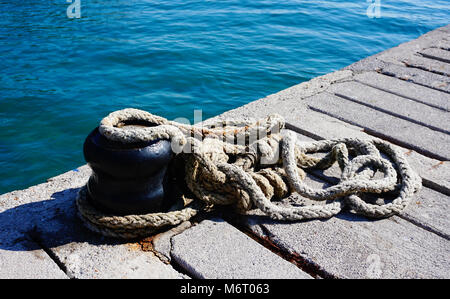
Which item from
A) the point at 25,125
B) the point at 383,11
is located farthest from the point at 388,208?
the point at 383,11

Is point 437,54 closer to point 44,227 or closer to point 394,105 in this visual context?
point 394,105

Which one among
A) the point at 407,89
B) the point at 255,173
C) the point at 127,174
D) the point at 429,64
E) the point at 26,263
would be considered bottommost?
the point at 26,263

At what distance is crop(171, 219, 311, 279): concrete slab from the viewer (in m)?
2.02

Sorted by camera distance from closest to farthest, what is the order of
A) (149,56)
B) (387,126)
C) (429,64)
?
1. (387,126)
2. (429,64)
3. (149,56)

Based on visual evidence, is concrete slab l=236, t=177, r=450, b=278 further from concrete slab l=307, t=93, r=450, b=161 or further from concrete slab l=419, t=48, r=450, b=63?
concrete slab l=419, t=48, r=450, b=63

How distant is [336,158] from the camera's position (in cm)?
283

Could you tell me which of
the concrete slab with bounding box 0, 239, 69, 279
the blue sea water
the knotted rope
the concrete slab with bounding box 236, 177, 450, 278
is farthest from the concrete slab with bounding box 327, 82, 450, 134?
the concrete slab with bounding box 0, 239, 69, 279

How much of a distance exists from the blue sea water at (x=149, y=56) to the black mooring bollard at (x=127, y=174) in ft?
7.60

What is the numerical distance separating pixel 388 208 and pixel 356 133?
43.5 inches

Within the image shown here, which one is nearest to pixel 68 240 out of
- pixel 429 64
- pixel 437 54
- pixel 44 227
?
pixel 44 227

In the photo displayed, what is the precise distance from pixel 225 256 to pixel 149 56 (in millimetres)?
5564

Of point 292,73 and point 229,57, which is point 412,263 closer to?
point 292,73

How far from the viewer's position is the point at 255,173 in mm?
2545

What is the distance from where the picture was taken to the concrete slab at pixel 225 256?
2.02 m
